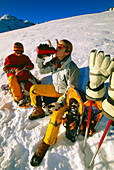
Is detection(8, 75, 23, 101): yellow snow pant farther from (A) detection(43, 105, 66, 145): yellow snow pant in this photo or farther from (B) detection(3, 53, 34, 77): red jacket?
(A) detection(43, 105, 66, 145): yellow snow pant

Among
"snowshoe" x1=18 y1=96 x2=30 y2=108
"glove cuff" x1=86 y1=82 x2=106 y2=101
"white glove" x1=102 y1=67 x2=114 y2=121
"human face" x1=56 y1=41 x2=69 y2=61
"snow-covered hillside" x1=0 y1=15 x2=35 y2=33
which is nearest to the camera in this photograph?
"white glove" x1=102 y1=67 x2=114 y2=121

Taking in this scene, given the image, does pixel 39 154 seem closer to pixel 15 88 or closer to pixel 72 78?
pixel 72 78

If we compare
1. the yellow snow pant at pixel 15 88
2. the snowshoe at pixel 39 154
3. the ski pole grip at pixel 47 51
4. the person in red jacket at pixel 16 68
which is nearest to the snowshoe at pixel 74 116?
the snowshoe at pixel 39 154

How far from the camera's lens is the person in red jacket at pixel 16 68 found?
3016 mm

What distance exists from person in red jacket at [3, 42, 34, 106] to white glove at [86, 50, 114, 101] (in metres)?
2.32

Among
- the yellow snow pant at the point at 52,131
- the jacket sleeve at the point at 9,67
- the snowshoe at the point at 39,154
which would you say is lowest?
→ the snowshoe at the point at 39,154

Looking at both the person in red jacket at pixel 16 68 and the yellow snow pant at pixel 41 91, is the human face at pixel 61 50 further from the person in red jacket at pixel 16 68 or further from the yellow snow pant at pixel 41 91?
the person in red jacket at pixel 16 68

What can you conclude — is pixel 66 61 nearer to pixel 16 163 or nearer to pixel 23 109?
pixel 23 109

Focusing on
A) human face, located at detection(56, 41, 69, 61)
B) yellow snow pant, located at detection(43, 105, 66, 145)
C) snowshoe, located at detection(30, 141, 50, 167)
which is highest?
human face, located at detection(56, 41, 69, 61)

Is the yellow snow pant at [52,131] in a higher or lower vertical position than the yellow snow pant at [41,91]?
lower

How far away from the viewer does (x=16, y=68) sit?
10.4ft

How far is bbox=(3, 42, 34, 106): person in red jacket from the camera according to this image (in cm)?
302

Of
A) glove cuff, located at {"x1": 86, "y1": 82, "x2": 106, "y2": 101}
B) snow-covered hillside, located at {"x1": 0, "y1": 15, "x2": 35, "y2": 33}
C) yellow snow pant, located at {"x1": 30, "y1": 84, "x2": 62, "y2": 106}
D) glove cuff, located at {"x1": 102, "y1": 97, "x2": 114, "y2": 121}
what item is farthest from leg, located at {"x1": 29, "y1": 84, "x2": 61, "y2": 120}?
snow-covered hillside, located at {"x1": 0, "y1": 15, "x2": 35, "y2": 33}

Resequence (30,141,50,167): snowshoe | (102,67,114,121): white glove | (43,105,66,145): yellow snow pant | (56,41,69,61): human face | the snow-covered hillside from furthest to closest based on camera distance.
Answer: the snow-covered hillside
(56,41,69,61): human face
(43,105,66,145): yellow snow pant
(30,141,50,167): snowshoe
(102,67,114,121): white glove
